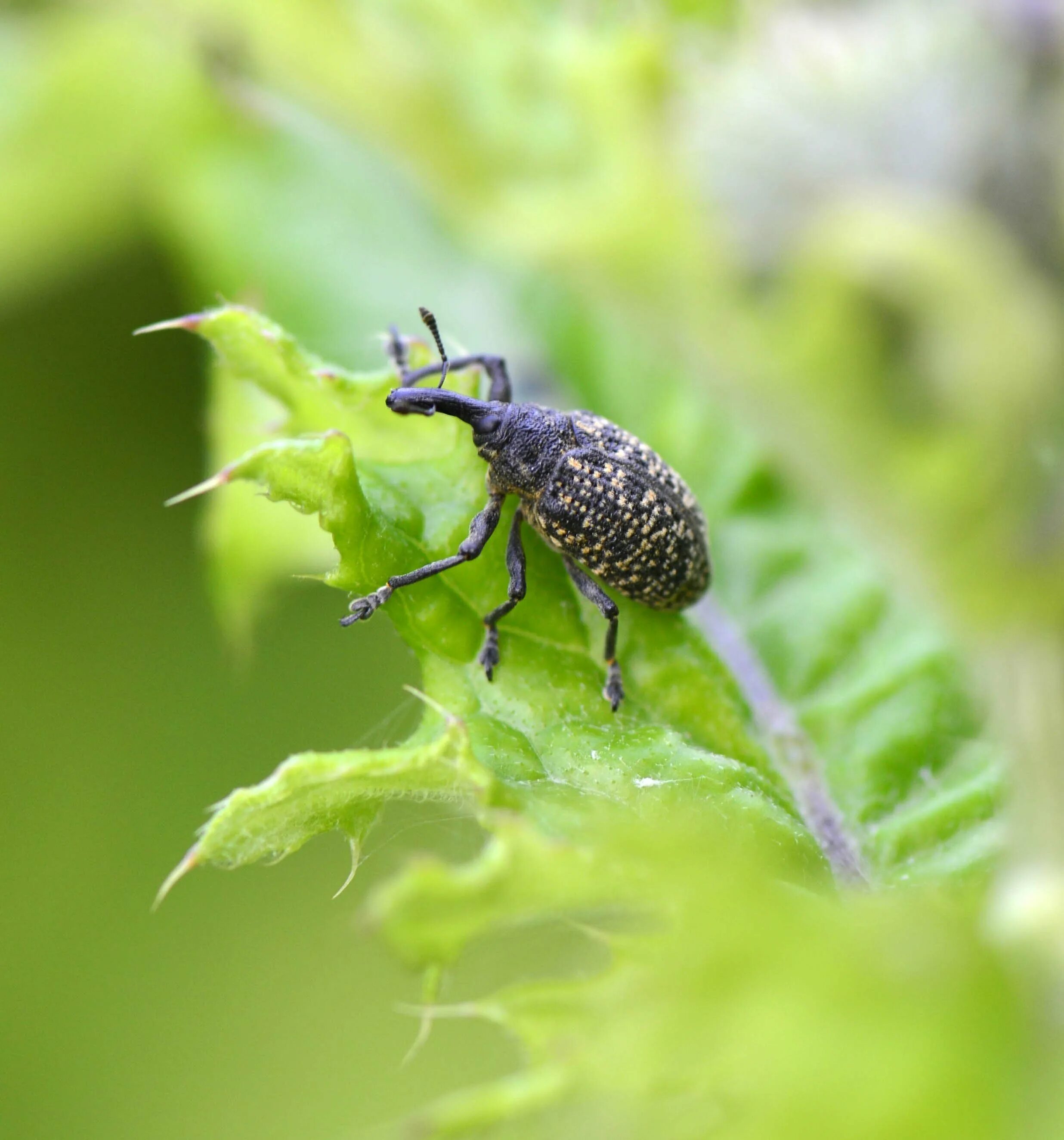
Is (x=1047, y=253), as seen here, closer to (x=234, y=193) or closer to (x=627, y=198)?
(x=627, y=198)

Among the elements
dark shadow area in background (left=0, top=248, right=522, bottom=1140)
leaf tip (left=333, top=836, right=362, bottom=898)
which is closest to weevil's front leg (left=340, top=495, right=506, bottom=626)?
leaf tip (left=333, top=836, right=362, bottom=898)

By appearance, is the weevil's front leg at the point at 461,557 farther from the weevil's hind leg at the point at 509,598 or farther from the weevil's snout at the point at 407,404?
the weevil's snout at the point at 407,404

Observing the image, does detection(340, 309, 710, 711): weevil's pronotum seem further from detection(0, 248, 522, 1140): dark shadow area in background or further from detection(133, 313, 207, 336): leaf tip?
detection(0, 248, 522, 1140): dark shadow area in background

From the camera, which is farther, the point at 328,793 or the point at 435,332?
the point at 435,332

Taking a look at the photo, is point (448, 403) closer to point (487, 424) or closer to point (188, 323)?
point (487, 424)

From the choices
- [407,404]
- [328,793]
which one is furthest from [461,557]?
[328,793]

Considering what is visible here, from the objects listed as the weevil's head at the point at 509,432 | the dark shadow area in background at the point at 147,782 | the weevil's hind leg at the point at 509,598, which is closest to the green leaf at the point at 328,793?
the weevil's hind leg at the point at 509,598

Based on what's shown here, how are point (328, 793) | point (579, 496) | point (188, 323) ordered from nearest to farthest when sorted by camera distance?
point (328, 793) < point (188, 323) < point (579, 496)
